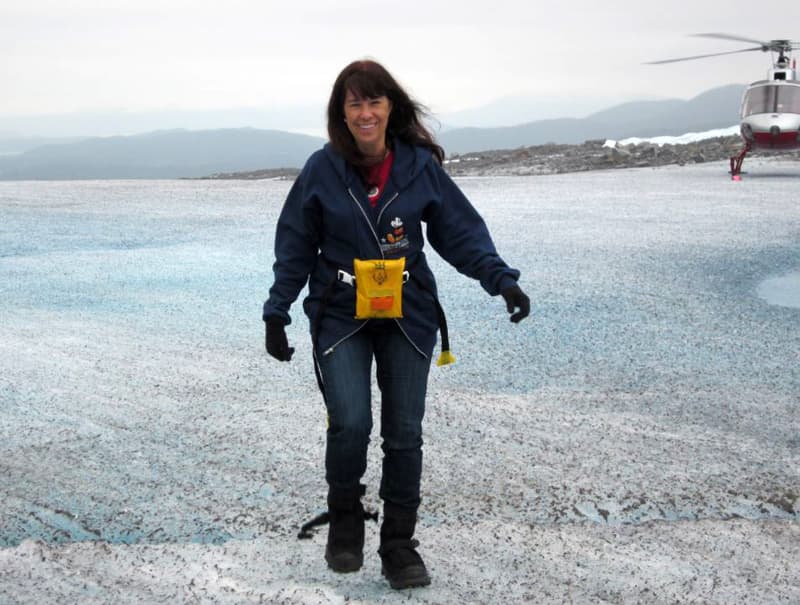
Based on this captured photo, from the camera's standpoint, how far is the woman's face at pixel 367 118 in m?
3.33

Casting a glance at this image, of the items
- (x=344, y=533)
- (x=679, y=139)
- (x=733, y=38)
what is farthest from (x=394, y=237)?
(x=679, y=139)

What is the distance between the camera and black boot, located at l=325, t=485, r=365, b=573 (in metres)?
3.49

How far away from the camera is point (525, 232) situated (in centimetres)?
1383

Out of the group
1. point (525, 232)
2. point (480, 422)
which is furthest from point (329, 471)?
point (525, 232)

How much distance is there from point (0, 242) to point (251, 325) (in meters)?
6.59

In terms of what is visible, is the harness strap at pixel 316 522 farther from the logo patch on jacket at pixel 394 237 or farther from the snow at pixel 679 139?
the snow at pixel 679 139

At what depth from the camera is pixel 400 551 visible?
3.42 meters

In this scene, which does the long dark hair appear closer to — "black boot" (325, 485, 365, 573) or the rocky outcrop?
"black boot" (325, 485, 365, 573)

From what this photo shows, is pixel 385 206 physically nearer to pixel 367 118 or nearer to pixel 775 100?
pixel 367 118

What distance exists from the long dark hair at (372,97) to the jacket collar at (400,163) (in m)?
0.03

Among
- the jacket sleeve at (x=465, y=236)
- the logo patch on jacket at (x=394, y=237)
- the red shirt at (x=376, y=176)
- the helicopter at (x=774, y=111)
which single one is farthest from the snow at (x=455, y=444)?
the helicopter at (x=774, y=111)

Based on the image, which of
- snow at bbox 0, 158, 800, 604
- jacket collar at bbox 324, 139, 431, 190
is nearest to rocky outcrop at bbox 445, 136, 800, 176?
snow at bbox 0, 158, 800, 604

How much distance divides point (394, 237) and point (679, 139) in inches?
1487

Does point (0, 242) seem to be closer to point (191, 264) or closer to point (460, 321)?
point (191, 264)
